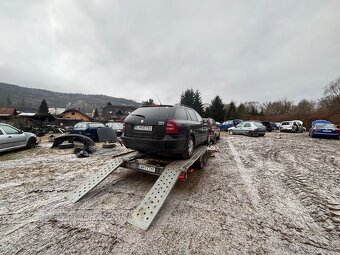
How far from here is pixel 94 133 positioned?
33.9 ft

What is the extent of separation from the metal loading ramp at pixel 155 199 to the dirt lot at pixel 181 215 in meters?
0.12

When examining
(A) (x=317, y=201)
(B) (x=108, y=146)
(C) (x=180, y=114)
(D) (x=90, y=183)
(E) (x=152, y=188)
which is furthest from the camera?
(B) (x=108, y=146)

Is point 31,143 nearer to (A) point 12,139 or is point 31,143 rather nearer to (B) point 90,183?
(A) point 12,139

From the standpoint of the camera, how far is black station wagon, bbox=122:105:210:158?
3436 mm

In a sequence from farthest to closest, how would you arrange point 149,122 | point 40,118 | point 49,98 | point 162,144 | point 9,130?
1. point 49,98
2. point 40,118
3. point 9,130
4. point 149,122
5. point 162,144

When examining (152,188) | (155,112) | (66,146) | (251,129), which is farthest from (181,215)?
(251,129)

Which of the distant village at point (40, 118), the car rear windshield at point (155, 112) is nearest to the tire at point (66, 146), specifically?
the distant village at point (40, 118)

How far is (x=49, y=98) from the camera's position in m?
96.4

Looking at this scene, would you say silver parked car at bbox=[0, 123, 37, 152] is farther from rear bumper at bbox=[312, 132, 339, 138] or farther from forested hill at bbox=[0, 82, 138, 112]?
forested hill at bbox=[0, 82, 138, 112]

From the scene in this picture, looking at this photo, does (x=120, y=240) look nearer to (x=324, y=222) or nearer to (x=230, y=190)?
(x=230, y=190)

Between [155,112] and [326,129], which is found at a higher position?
[155,112]

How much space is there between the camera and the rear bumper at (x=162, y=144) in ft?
11.1

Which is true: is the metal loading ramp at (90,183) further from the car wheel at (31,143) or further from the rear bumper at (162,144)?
the car wheel at (31,143)

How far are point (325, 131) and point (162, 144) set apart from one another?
1650cm
